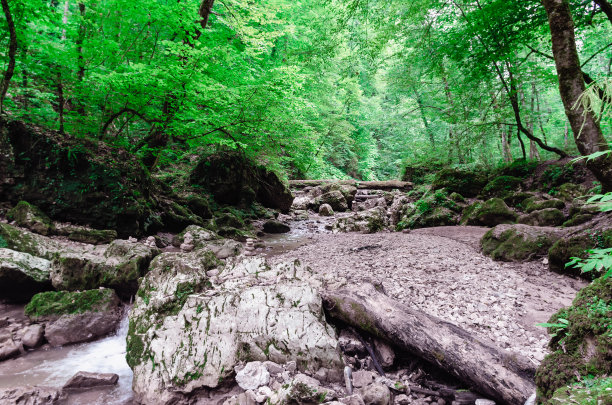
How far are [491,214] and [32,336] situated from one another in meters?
10.7

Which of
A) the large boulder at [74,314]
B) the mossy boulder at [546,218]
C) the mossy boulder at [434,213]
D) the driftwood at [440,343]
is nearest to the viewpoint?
the driftwood at [440,343]

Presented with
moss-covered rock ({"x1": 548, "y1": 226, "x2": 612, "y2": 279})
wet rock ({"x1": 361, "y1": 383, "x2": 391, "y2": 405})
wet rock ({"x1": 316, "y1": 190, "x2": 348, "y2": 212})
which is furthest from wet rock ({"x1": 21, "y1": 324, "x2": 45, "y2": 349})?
wet rock ({"x1": 316, "y1": 190, "x2": 348, "y2": 212})

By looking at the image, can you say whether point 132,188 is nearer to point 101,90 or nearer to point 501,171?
point 101,90

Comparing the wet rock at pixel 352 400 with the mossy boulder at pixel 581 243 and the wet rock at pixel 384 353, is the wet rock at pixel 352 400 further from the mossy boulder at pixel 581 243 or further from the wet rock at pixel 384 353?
the mossy boulder at pixel 581 243

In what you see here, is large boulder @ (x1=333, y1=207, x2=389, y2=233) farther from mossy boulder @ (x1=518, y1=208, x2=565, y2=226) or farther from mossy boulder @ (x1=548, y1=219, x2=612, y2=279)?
mossy boulder @ (x1=548, y1=219, x2=612, y2=279)

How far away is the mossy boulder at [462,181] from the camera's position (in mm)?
11578

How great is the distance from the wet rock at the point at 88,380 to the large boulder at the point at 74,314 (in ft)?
3.68

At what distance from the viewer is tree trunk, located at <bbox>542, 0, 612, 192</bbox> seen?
4.32 meters

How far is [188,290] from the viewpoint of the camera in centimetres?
375

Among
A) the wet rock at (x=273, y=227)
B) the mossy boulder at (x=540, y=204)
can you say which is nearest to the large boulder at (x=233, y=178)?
the wet rock at (x=273, y=227)

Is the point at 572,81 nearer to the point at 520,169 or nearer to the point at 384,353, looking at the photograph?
the point at 384,353

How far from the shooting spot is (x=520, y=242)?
5457 millimetres

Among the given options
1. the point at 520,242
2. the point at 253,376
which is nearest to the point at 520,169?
the point at 520,242

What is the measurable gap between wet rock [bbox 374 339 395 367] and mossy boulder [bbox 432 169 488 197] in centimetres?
1054
